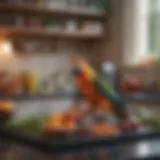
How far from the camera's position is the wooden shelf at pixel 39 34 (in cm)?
359

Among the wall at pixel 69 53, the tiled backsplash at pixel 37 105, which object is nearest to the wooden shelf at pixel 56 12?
the wall at pixel 69 53

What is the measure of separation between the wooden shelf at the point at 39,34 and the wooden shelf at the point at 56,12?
0.54 ft

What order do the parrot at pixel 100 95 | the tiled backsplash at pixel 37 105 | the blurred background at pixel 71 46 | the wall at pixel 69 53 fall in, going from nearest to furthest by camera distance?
the parrot at pixel 100 95 → the tiled backsplash at pixel 37 105 → the blurred background at pixel 71 46 → the wall at pixel 69 53

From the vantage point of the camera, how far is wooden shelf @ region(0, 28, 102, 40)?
11.8ft

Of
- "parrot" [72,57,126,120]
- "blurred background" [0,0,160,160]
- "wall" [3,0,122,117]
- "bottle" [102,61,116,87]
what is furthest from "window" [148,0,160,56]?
"parrot" [72,57,126,120]

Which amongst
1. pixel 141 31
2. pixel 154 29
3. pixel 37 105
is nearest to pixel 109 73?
pixel 141 31

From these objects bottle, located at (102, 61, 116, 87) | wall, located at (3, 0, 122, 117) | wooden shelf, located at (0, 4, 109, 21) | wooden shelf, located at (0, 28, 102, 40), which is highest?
wooden shelf, located at (0, 4, 109, 21)

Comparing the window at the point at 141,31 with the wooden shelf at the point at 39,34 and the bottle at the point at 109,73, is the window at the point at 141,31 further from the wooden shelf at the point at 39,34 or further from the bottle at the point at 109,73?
the wooden shelf at the point at 39,34

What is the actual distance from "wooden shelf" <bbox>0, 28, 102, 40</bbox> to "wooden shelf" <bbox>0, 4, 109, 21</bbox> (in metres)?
0.16

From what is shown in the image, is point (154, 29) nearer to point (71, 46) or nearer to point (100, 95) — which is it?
point (71, 46)

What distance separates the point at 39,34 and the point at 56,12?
0.26m

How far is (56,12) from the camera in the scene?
376 cm

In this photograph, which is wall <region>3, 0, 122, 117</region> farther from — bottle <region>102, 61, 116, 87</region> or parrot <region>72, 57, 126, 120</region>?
parrot <region>72, 57, 126, 120</region>

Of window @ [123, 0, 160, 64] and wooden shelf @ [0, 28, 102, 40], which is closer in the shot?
wooden shelf @ [0, 28, 102, 40]
